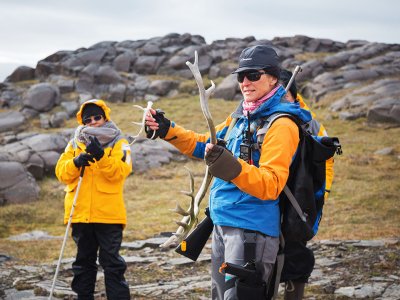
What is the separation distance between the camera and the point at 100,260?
23.7 feet

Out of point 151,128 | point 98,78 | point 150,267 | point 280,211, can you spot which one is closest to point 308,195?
point 280,211

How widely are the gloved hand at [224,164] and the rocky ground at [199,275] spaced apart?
4678 mm

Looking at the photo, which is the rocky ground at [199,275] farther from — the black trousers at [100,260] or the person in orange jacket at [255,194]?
the person in orange jacket at [255,194]

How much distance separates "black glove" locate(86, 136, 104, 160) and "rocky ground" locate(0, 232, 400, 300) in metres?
2.75

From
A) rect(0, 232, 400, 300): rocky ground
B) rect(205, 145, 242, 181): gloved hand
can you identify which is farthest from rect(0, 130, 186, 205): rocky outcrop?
rect(205, 145, 242, 181): gloved hand

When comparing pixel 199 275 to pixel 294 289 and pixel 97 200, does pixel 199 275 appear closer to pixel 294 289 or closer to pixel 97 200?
pixel 97 200

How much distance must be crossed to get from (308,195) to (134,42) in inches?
2757

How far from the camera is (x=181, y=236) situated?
5094 millimetres

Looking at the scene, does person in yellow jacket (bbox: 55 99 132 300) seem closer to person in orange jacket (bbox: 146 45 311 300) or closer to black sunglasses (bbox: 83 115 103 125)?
black sunglasses (bbox: 83 115 103 125)

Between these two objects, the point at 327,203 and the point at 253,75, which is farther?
the point at 327,203

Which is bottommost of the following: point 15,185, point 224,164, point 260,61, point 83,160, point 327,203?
point 15,185

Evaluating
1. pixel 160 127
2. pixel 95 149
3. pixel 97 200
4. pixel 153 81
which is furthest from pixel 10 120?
pixel 160 127

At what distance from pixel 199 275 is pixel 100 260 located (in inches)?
114

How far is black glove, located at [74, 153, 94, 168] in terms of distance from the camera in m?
7.04
